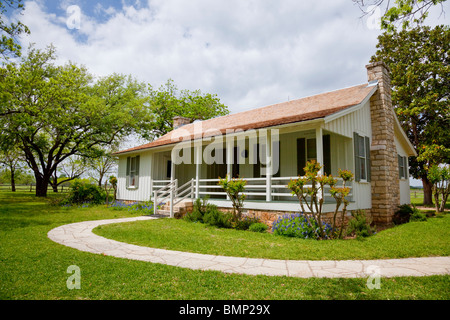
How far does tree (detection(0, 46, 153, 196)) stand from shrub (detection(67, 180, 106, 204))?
4.93 metres

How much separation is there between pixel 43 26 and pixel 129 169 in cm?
859

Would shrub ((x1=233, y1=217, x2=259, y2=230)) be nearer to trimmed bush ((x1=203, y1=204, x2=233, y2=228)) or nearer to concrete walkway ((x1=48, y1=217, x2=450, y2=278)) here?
trimmed bush ((x1=203, y1=204, x2=233, y2=228))

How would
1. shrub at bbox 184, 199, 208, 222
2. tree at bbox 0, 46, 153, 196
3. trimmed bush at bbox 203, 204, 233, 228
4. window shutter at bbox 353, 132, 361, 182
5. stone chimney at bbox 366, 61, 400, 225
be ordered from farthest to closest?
tree at bbox 0, 46, 153, 196, stone chimney at bbox 366, 61, 400, 225, shrub at bbox 184, 199, 208, 222, window shutter at bbox 353, 132, 361, 182, trimmed bush at bbox 203, 204, 233, 228

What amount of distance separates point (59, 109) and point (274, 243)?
18329mm

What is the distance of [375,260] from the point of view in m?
5.16

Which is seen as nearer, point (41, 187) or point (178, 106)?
Result: point (41, 187)

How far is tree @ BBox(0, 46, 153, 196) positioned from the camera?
1689cm

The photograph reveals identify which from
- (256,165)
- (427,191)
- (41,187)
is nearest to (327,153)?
(256,165)

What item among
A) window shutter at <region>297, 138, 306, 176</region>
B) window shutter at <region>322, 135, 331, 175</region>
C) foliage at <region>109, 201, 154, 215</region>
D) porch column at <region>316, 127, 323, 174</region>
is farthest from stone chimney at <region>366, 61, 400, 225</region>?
foliage at <region>109, 201, 154, 215</region>

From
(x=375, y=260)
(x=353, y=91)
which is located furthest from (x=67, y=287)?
(x=353, y=91)

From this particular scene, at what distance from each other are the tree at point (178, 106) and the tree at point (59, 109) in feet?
14.6

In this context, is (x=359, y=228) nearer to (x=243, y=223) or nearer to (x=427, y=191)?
(x=243, y=223)

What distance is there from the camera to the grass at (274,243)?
555cm

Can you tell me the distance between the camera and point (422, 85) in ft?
64.0
